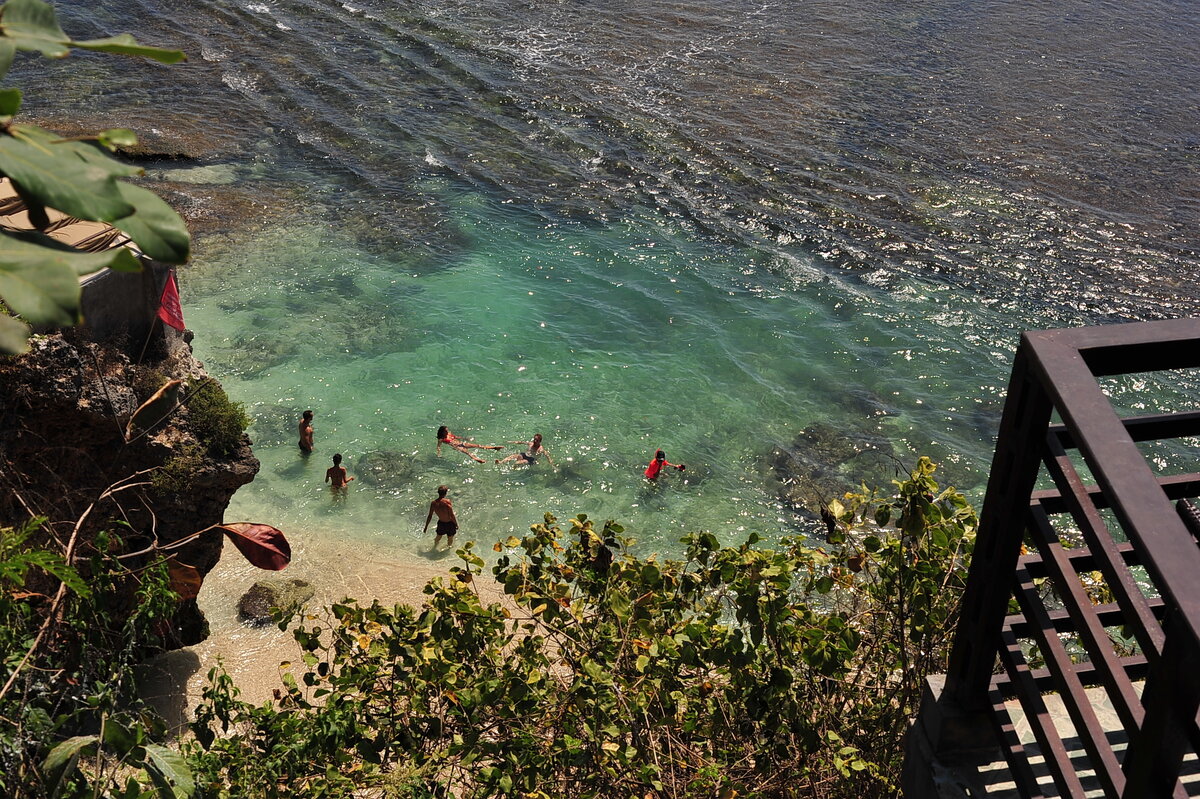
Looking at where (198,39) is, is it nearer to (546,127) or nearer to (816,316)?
(546,127)

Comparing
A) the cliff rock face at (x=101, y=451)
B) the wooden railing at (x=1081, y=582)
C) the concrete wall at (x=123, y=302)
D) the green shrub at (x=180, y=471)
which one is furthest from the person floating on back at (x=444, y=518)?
the wooden railing at (x=1081, y=582)

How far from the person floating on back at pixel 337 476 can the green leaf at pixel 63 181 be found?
13961 mm

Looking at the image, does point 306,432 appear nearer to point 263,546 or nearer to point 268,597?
point 268,597

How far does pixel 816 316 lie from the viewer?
20.6 m

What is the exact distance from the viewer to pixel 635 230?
23.3 meters

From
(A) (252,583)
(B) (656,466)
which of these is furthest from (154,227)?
(B) (656,466)

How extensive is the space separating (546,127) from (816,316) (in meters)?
10.2

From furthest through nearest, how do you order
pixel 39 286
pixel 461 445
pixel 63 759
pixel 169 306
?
pixel 461 445 → pixel 169 306 → pixel 63 759 → pixel 39 286

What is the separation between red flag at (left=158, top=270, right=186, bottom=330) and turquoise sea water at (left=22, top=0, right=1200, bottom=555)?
5.35m

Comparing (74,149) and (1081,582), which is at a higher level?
(74,149)

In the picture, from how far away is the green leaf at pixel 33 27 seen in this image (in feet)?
7.37

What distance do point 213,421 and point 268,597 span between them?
9.97 feet

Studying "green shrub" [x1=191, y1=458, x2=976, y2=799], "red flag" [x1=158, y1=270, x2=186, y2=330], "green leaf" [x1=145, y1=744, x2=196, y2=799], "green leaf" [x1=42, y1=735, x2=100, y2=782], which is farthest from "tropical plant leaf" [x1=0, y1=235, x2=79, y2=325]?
"red flag" [x1=158, y1=270, x2=186, y2=330]

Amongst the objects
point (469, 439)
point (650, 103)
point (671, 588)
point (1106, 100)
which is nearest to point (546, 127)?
point (650, 103)
